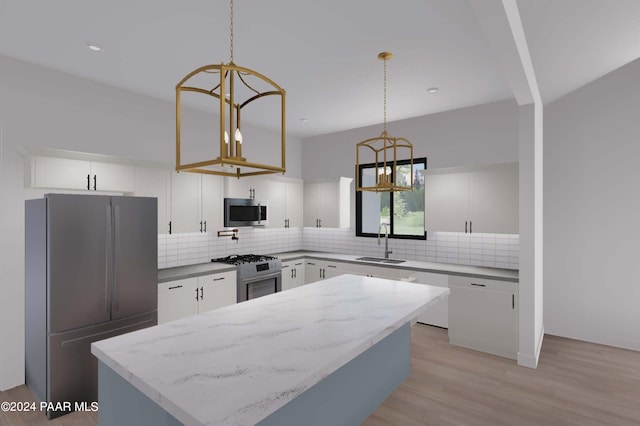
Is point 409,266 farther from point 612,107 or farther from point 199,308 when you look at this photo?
point 612,107

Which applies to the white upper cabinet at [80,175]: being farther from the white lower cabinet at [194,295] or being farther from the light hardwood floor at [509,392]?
the light hardwood floor at [509,392]

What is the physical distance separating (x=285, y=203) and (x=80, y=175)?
115 inches

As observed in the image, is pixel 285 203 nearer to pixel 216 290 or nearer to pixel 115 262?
pixel 216 290

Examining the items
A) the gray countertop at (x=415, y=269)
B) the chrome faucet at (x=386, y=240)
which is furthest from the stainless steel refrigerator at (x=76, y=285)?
the chrome faucet at (x=386, y=240)

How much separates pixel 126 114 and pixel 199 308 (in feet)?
8.07

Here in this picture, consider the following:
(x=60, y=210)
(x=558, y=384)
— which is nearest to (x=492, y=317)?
(x=558, y=384)

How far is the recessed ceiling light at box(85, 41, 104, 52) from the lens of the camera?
9.16 ft

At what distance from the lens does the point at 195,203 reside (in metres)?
4.25

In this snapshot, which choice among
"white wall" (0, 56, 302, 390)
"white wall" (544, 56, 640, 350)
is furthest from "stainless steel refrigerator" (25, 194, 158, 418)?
"white wall" (544, 56, 640, 350)

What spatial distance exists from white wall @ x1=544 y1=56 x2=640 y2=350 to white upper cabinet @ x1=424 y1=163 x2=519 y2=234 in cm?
86

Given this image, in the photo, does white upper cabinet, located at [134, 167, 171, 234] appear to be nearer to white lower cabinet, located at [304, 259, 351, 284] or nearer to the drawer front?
white lower cabinet, located at [304, 259, 351, 284]

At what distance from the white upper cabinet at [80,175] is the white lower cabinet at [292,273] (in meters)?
2.48

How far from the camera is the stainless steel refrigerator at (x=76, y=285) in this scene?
2783 millimetres

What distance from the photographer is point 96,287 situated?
9.82 ft
